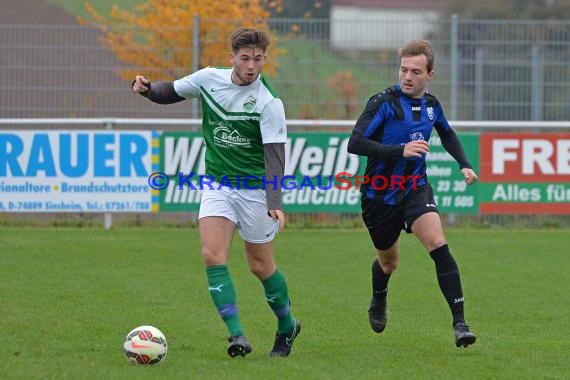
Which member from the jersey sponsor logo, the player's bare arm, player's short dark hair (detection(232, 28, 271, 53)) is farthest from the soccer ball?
player's short dark hair (detection(232, 28, 271, 53))

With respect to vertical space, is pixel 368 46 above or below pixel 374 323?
above

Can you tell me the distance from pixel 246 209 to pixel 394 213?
4.15 ft

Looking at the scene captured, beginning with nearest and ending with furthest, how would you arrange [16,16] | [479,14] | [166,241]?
[166,241], [16,16], [479,14]

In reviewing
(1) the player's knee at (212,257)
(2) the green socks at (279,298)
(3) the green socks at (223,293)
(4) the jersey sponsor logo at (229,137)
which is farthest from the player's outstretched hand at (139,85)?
(2) the green socks at (279,298)

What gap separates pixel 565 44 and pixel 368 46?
9.45 feet

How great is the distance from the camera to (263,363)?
7355mm

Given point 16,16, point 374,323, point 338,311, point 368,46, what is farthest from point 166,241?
point 16,16

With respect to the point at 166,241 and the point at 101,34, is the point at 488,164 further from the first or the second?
the point at 101,34

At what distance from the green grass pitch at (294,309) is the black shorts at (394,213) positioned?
73 cm

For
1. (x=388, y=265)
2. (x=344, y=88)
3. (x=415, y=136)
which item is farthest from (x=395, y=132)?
(x=344, y=88)

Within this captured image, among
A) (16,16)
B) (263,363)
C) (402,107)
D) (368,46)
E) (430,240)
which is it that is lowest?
(263,363)

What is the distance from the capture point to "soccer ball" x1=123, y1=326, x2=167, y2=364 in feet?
23.5

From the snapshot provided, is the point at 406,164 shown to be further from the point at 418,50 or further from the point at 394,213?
the point at 418,50

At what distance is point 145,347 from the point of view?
7.18 metres
